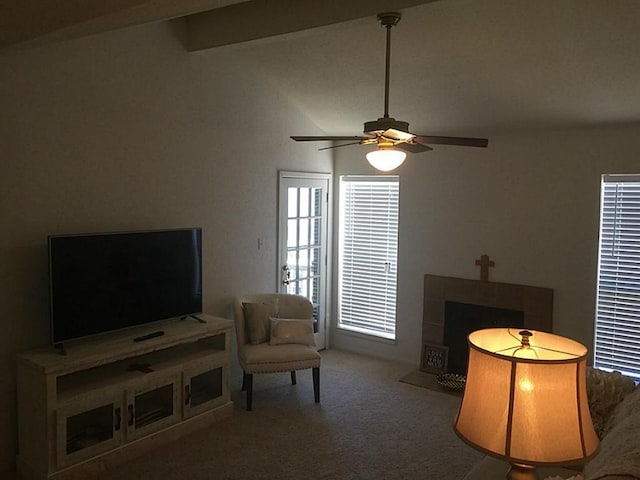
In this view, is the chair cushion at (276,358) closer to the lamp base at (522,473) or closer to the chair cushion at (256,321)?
the chair cushion at (256,321)

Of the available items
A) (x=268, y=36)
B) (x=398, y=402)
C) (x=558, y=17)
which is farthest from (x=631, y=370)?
(x=268, y=36)

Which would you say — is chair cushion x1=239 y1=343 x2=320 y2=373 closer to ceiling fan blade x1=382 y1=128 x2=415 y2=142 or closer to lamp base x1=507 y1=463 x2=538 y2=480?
ceiling fan blade x1=382 y1=128 x2=415 y2=142

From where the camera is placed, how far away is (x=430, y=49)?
3859 millimetres

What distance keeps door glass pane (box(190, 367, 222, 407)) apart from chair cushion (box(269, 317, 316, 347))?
567 mm

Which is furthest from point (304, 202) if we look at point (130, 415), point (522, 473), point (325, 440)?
point (522, 473)

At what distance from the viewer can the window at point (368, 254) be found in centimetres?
587

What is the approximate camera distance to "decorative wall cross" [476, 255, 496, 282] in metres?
5.16

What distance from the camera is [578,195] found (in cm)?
466

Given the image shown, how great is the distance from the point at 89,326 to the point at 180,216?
1.21 m

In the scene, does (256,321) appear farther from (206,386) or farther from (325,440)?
(325,440)

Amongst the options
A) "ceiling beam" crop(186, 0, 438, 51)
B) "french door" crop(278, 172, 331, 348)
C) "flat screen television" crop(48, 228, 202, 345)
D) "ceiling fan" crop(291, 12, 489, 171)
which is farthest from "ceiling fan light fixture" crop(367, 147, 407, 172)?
"french door" crop(278, 172, 331, 348)

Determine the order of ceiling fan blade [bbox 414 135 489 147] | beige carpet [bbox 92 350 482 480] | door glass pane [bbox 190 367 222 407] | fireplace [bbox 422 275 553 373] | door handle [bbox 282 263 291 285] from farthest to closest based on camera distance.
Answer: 1. door handle [bbox 282 263 291 285]
2. fireplace [bbox 422 275 553 373]
3. door glass pane [bbox 190 367 222 407]
4. beige carpet [bbox 92 350 482 480]
5. ceiling fan blade [bbox 414 135 489 147]

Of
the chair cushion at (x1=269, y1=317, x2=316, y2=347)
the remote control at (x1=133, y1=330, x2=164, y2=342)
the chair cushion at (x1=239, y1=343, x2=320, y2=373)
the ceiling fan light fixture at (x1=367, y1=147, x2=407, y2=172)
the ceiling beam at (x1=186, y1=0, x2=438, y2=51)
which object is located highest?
the ceiling beam at (x1=186, y1=0, x2=438, y2=51)

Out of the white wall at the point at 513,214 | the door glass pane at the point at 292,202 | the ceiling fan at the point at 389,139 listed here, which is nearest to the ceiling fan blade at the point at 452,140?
the ceiling fan at the point at 389,139
